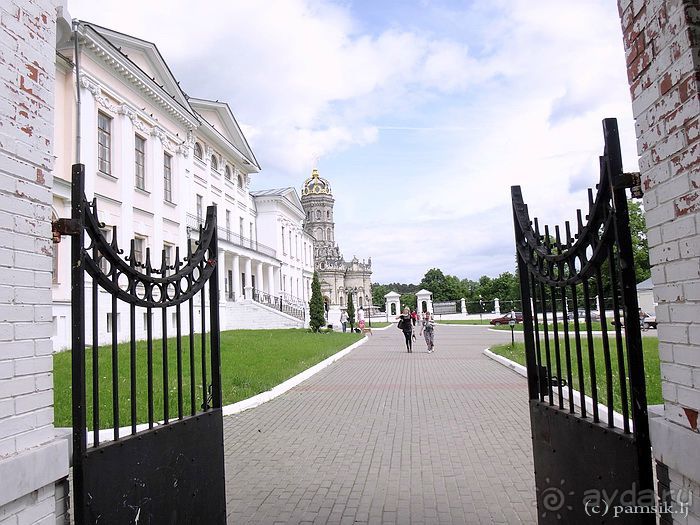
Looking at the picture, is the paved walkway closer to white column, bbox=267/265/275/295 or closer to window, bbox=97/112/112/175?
window, bbox=97/112/112/175

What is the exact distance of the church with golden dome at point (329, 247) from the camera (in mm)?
86000

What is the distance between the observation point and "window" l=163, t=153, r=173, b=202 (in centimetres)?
2466

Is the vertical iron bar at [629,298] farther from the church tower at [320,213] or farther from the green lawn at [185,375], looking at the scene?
the church tower at [320,213]

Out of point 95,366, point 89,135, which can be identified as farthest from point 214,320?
point 89,135

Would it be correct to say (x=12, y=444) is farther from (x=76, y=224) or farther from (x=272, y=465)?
(x=272, y=465)

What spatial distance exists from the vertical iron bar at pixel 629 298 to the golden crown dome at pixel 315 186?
8817 centimetres

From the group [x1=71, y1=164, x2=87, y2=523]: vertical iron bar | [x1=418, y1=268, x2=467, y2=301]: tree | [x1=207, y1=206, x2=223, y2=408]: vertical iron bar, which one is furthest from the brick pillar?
[x1=418, y1=268, x2=467, y2=301]: tree

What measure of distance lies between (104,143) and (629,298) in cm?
2063

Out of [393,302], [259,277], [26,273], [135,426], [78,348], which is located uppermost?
[259,277]

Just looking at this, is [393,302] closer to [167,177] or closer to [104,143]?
[167,177]

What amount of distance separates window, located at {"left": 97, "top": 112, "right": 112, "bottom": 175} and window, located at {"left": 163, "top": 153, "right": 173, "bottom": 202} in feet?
14.1

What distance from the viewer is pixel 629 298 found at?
261 cm

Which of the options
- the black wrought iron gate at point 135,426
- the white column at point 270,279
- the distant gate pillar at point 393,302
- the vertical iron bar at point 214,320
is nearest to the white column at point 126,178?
the vertical iron bar at point 214,320

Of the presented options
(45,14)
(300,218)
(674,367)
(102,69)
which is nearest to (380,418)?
(674,367)
